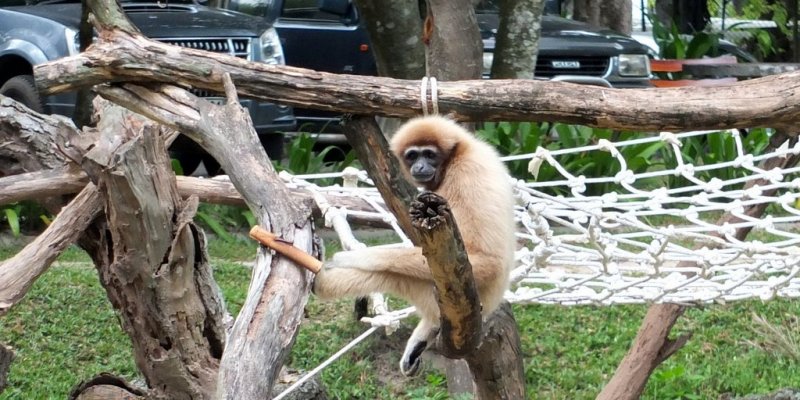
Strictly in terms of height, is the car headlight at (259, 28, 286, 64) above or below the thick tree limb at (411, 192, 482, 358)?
below

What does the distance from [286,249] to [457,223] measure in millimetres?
783

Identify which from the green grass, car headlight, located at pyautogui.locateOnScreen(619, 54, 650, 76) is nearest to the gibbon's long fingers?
the green grass

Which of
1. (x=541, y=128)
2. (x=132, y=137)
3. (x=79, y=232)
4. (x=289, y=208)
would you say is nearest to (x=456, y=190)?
(x=289, y=208)

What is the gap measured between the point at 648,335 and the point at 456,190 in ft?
6.34

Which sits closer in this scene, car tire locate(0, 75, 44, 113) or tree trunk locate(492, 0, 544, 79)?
tree trunk locate(492, 0, 544, 79)

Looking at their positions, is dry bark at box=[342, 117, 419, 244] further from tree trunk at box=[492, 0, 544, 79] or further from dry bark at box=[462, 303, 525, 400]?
tree trunk at box=[492, 0, 544, 79]

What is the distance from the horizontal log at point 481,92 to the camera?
144 inches

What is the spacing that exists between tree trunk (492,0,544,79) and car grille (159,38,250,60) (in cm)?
275

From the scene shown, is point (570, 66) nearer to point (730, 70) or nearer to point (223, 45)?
point (730, 70)

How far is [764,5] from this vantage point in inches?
581

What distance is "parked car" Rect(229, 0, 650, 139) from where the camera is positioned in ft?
38.1

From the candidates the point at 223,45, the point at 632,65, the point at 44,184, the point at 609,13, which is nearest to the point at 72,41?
the point at 223,45

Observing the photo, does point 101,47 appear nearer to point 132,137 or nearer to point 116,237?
point 132,137

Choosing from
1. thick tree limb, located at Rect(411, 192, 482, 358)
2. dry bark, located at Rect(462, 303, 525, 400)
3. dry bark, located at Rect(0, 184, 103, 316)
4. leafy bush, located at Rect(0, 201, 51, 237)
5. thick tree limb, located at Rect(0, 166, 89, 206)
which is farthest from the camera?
leafy bush, located at Rect(0, 201, 51, 237)
